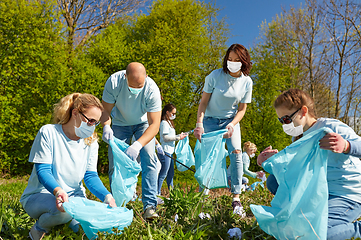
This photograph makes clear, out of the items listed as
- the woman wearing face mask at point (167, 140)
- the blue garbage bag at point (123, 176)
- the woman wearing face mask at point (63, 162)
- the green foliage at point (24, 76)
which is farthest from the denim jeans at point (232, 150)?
the green foliage at point (24, 76)

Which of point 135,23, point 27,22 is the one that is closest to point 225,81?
point 27,22

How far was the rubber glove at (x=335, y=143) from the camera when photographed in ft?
5.87

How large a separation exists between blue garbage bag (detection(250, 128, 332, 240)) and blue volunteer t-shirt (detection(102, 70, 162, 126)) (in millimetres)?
1538

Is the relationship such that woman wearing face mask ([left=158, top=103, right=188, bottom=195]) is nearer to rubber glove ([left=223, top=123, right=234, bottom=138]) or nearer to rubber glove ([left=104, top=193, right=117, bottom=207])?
rubber glove ([left=223, top=123, right=234, bottom=138])

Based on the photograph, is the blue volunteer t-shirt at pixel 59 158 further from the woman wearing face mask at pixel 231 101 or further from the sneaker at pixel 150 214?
the woman wearing face mask at pixel 231 101

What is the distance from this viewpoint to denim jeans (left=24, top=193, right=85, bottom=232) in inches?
81.7

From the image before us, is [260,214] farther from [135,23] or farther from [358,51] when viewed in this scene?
[358,51]

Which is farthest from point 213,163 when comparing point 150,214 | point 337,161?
point 337,161

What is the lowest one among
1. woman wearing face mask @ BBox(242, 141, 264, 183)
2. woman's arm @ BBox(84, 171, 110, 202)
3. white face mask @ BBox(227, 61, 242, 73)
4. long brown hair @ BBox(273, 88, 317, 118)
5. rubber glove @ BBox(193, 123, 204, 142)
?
woman wearing face mask @ BBox(242, 141, 264, 183)

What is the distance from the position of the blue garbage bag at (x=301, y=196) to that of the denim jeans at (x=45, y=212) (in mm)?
1431

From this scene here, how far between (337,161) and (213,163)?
162 centimetres

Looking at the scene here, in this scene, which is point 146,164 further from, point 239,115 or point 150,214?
point 239,115

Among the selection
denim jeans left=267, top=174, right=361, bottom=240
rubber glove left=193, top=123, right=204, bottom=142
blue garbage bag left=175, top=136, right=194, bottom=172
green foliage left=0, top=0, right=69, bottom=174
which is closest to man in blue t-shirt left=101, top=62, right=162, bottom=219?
rubber glove left=193, top=123, right=204, bottom=142

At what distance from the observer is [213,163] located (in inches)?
136
